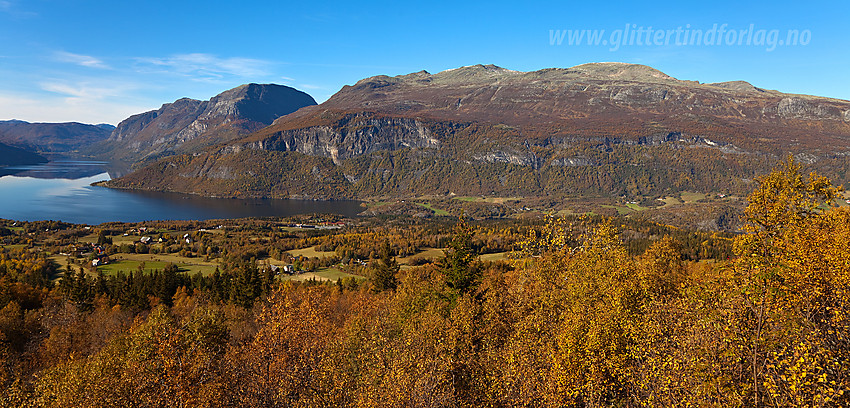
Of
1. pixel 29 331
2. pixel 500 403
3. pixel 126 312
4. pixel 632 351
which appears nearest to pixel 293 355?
pixel 500 403

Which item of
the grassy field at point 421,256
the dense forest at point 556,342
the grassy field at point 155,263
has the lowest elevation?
the grassy field at point 155,263

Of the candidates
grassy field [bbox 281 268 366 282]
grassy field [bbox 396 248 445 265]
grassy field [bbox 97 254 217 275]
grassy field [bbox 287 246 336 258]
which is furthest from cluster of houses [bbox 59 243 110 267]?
grassy field [bbox 396 248 445 265]

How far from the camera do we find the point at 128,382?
24.6 metres

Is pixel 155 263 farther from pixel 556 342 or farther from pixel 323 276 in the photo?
pixel 556 342

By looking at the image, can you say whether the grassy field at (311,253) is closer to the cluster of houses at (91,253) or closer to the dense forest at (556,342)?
the cluster of houses at (91,253)

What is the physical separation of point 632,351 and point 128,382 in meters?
30.1

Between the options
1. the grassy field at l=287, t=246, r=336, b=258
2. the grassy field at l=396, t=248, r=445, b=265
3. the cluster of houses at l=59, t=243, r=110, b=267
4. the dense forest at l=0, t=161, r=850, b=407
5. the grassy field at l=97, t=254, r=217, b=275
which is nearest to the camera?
the dense forest at l=0, t=161, r=850, b=407

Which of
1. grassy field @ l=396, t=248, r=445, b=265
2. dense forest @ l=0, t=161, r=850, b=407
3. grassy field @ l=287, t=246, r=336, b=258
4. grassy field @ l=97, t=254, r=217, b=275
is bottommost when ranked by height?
grassy field @ l=97, t=254, r=217, b=275

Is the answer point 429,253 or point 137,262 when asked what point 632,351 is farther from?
point 137,262

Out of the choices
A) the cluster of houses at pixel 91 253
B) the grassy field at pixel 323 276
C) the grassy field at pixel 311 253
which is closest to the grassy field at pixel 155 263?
the cluster of houses at pixel 91 253

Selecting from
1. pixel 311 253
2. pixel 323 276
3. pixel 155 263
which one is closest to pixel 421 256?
pixel 323 276

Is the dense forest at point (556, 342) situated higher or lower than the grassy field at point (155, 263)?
higher

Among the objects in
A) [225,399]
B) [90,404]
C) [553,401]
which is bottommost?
[225,399]

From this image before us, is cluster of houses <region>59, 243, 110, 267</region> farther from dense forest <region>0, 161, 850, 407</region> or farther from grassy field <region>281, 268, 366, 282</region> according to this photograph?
dense forest <region>0, 161, 850, 407</region>
